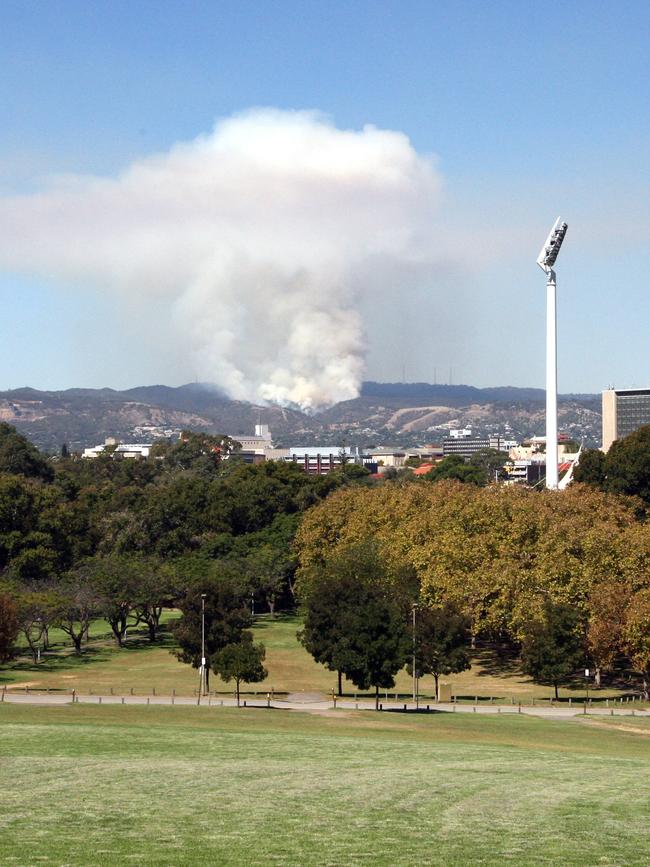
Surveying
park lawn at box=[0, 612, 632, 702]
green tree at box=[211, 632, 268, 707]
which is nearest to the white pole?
park lawn at box=[0, 612, 632, 702]

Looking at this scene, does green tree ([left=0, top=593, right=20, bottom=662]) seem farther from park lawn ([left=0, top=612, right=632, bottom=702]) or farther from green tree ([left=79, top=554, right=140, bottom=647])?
green tree ([left=79, top=554, right=140, bottom=647])

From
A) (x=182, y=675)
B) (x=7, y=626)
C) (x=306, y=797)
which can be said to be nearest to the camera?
(x=306, y=797)

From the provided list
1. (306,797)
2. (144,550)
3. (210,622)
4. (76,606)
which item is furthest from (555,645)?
(144,550)

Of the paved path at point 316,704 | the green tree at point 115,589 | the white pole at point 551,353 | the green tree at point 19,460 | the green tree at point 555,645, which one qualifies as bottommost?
the paved path at point 316,704

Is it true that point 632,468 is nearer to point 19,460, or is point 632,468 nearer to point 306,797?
point 19,460

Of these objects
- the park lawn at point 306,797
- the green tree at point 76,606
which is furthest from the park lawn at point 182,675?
the park lawn at point 306,797

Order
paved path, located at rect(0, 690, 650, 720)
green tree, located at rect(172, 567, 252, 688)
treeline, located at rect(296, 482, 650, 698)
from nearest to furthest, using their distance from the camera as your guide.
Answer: paved path, located at rect(0, 690, 650, 720), treeline, located at rect(296, 482, 650, 698), green tree, located at rect(172, 567, 252, 688)

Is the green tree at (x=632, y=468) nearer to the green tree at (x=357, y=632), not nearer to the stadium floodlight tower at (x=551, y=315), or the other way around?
the stadium floodlight tower at (x=551, y=315)
